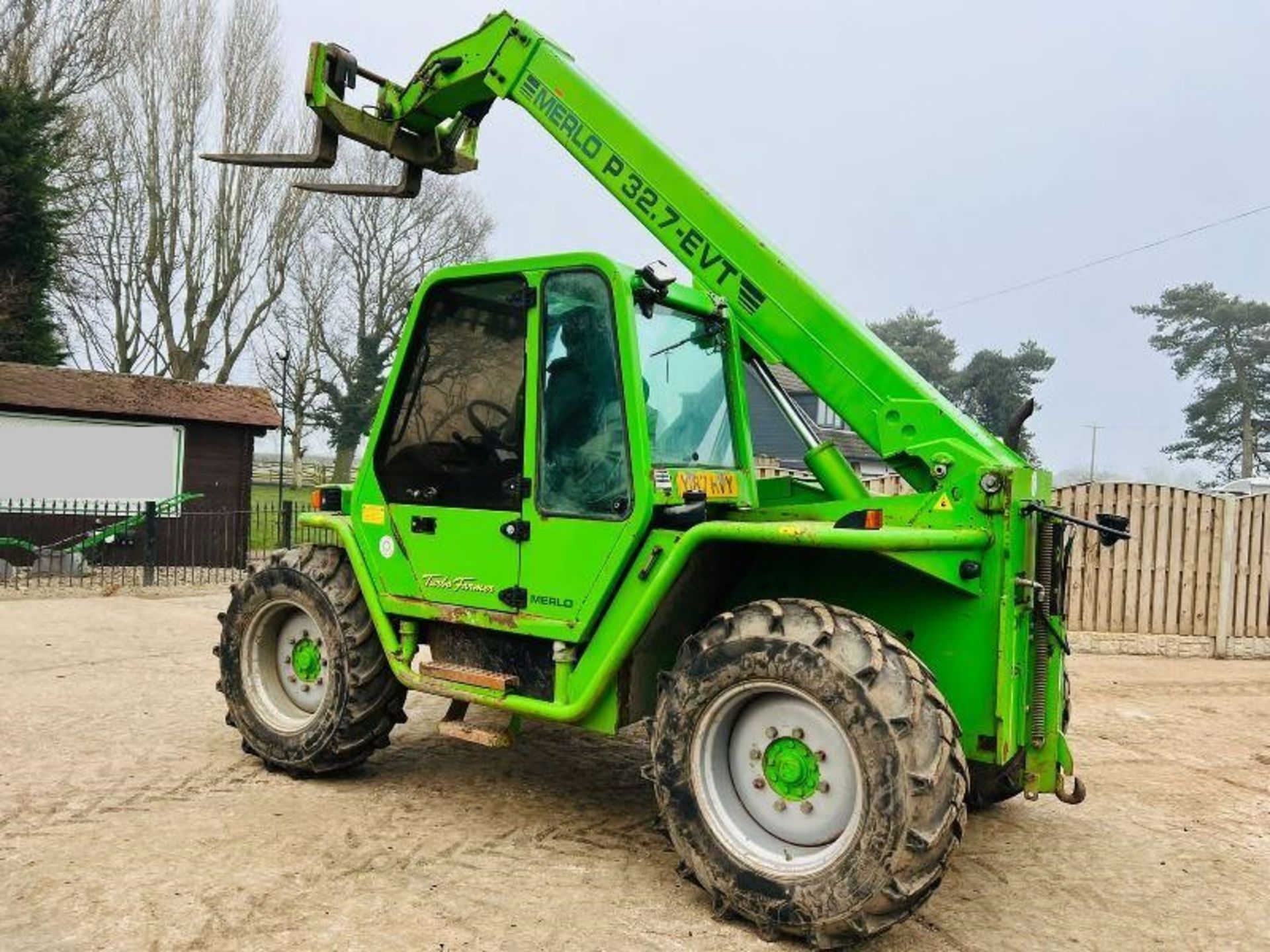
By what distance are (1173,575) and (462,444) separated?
8.84 m

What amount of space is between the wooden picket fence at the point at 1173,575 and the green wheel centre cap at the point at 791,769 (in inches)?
290

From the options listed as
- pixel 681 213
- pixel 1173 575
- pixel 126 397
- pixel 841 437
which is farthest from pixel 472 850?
pixel 126 397

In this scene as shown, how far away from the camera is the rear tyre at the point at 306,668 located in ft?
16.0

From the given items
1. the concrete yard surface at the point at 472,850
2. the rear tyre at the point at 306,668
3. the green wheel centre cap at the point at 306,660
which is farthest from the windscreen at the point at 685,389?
the green wheel centre cap at the point at 306,660

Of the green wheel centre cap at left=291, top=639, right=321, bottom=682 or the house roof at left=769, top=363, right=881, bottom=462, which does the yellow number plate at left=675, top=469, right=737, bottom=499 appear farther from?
the green wheel centre cap at left=291, top=639, right=321, bottom=682

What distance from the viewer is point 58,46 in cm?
2273

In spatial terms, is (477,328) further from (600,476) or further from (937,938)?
(937,938)

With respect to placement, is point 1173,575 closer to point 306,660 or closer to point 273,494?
point 306,660

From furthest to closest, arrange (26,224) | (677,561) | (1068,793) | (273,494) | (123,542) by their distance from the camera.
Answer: (273,494) → (26,224) → (123,542) → (1068,793) → (677,561)

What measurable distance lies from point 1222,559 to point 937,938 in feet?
28.7

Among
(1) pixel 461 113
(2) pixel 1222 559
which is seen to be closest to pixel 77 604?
(1) pixel 461 113

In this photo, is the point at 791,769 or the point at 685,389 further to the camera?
the point at 685,389

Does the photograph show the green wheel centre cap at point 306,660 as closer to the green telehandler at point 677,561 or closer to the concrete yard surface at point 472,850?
the green telehandler at point 677,561

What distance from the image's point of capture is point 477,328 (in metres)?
4.62
